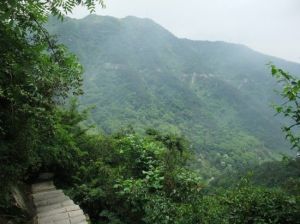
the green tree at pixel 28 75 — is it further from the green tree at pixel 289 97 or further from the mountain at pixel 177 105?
the mountain at pixel 177 105

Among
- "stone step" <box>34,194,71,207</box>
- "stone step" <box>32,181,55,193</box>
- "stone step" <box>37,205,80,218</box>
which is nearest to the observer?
"stone step" <box>37,205,80,218</box>

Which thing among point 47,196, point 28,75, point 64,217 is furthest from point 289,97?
point 47,196

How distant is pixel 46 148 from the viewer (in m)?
7.65

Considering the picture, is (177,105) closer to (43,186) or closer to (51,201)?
→ (43,186)

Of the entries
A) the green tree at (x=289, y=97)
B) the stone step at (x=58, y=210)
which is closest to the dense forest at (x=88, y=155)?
the green tree at (x=289, y=97)

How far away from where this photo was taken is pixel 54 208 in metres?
7.15

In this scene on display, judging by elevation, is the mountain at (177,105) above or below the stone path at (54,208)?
below

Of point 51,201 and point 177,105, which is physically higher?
point 51,201

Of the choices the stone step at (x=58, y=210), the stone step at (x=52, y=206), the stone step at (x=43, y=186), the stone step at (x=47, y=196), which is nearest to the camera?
the stone step at (x=58, y=210)

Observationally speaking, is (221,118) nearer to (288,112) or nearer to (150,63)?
(150,63)

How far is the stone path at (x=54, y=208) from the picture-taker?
6.54 m

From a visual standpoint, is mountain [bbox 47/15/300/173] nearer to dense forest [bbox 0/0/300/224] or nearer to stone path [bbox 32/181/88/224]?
dense forest [bbox 0/0/300/224]

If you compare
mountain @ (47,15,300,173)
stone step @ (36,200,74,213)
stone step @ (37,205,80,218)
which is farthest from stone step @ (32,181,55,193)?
mountain @ (47,15,300,173)

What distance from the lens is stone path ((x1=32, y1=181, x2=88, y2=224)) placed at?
21.4 ft
